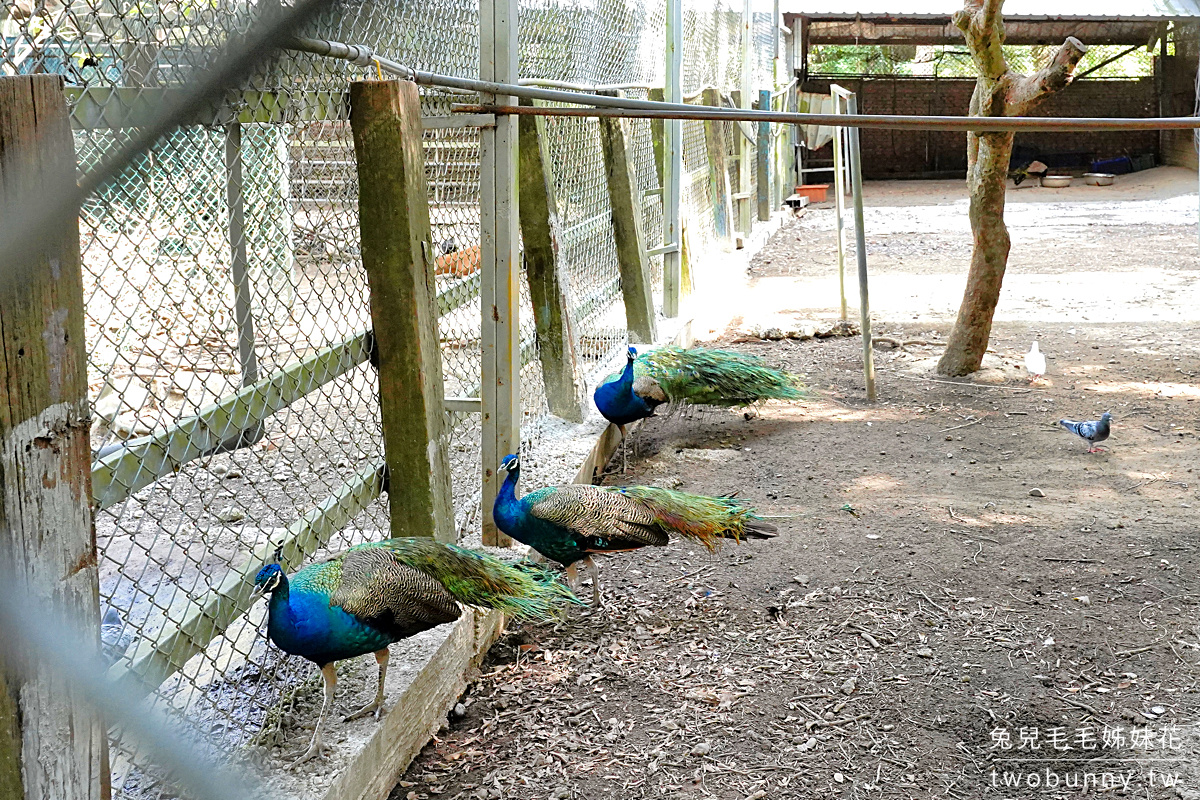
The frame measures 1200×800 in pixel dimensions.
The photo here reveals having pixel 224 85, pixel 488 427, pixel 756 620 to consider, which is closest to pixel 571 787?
pixel 756 620

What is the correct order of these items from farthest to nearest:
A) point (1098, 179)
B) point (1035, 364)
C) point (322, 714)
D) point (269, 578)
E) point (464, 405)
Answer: point (1098, 179) < point (1035, 364) < point (464, 405) < point (322, 714) < point (269, 578)

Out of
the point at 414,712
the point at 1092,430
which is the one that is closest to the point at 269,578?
the point at 414,712

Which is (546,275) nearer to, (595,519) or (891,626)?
(595,519)

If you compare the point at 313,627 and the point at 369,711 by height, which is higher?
the point at 313,627

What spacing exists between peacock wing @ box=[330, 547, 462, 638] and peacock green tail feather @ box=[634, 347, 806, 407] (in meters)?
2.98

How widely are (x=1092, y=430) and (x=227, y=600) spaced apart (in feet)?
14.4

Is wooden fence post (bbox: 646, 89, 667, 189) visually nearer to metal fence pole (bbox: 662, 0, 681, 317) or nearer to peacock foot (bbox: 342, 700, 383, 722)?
metal fence pole (bbox: 662, 0, 681, 317)

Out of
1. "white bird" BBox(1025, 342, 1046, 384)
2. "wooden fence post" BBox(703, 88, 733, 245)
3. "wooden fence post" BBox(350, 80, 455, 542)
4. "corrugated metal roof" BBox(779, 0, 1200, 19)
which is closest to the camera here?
"wooden fence post" BBox(350, 80, 455, 542)

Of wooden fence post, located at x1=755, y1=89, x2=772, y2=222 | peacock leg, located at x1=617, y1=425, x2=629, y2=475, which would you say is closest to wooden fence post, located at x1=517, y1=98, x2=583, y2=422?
peacock leg, located at x1=617, y1=425, x2=629, y2=475

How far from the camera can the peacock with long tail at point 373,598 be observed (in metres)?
2.46

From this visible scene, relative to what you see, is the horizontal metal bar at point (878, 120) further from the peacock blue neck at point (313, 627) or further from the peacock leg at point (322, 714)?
the peacock leg at point (322, 714)

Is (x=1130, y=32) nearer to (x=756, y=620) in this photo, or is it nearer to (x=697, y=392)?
(x=697, y=392)

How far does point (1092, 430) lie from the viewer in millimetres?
5379

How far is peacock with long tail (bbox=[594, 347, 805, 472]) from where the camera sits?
18.5 ft
